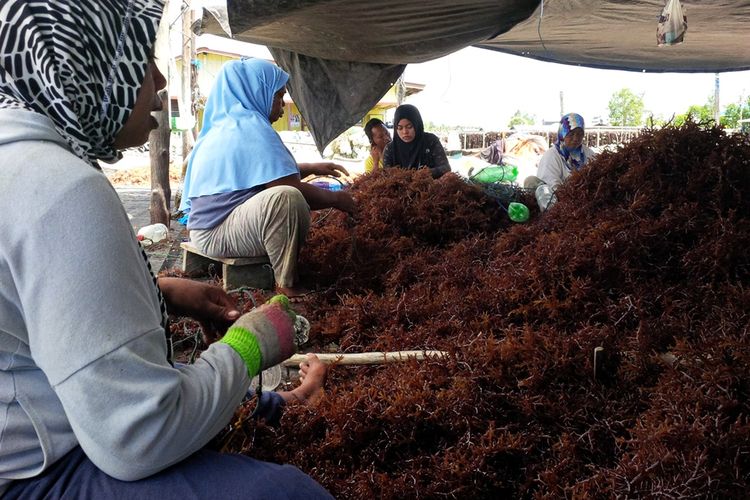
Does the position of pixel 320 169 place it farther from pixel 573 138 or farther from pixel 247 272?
pixel 573 138

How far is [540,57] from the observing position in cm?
744

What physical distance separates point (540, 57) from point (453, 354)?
6303 millimetres

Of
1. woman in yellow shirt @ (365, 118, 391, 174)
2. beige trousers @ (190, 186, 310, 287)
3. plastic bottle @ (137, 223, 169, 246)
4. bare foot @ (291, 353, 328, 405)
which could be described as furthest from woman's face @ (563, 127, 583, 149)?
plastic bottle @ (137, 223, 169, 246)

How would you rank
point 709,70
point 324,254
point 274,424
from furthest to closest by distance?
point 709,70
point 324,254
point 274,424

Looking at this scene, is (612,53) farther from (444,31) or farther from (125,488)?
(125,488)

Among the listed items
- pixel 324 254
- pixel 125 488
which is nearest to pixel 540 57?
pixel 324 254

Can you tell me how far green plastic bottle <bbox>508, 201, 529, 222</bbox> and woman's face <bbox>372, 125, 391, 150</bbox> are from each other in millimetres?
3376

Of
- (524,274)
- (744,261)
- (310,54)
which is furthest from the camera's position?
(310,54)

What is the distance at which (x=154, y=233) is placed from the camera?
773cm

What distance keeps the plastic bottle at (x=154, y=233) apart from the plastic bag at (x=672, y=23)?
19.9 feet

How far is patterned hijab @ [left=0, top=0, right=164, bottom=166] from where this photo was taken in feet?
3.75

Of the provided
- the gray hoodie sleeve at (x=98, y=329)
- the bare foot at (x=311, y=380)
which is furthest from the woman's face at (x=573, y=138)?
the gray hoodie sleeve at (x=98, y=329)

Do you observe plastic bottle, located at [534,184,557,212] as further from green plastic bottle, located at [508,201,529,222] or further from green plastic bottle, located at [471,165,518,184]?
green plastic bottle, located at [471,165,518,184]

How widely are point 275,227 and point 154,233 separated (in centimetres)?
459
